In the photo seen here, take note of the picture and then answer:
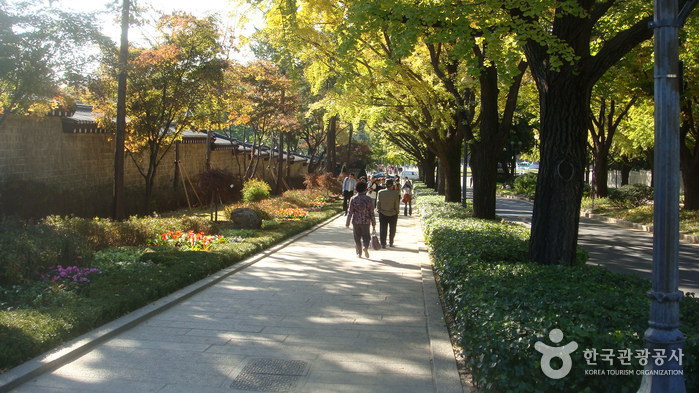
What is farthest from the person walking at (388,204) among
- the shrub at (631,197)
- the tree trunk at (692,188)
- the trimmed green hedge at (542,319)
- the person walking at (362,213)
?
the shrub at (631,197)

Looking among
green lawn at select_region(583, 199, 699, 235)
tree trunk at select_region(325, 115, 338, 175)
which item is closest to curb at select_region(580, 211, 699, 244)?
green lawn at select_region(583, 199, 699, 235)

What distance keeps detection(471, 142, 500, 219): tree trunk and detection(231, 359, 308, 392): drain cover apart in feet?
29.9

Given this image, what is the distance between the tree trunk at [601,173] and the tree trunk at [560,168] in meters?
24.5

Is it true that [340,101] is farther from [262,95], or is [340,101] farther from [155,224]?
[262,95]

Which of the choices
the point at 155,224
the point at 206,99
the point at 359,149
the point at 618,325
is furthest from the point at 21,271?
the point at 359,149

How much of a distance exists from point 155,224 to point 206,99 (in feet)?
19.6

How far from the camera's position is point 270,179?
44.1 meters

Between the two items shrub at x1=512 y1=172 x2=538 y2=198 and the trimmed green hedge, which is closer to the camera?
the trimmed green hedge

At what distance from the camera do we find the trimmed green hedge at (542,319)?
388 centimetres

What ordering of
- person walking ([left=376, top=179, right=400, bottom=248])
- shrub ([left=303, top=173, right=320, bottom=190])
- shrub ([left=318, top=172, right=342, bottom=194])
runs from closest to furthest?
person walking ([left=376, top=179, right=400, bottom=248]) → shrub ([left=303, top=173, right=320, bottom=190]) → shrub ([left=318, top=172, right=342, bottom=194])

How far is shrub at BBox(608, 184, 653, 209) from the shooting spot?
29583mm

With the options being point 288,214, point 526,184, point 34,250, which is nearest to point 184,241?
point 34,250

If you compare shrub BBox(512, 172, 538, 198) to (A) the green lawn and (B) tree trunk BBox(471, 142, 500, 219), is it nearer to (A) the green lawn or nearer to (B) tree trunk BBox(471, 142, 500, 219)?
(A) the green lawn

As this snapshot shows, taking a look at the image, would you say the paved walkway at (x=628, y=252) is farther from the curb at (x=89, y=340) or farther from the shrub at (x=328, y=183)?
the shrub at (x=328, y=183)
